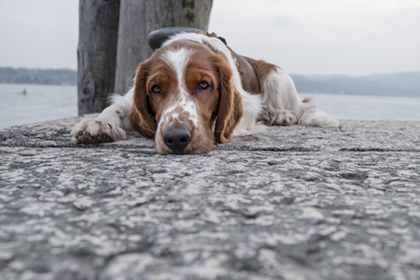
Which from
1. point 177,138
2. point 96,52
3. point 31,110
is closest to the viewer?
point 177,138

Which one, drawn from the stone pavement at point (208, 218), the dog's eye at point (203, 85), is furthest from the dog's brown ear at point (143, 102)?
the stone pavement at point (208, 218)

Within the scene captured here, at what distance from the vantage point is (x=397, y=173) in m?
1.62

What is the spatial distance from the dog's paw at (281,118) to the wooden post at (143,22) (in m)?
1.33

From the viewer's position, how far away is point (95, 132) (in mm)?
2568

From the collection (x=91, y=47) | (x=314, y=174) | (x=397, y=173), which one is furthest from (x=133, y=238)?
(x=91, y=47)

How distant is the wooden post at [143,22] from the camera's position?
418 cm

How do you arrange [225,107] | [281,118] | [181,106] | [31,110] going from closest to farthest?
[181,106], [225,107], [281,118], [31,110]

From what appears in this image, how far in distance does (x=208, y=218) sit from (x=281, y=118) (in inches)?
127

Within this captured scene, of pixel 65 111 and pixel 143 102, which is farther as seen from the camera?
pixel 65 111

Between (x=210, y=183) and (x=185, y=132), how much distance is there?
759 millimetres

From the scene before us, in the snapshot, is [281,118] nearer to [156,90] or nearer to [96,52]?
[156,90]

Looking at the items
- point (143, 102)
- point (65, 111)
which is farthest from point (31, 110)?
point (143, 102)

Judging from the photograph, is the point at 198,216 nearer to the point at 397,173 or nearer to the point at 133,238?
the point at 133,238

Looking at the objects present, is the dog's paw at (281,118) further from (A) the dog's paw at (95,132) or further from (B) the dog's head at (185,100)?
(A) the dog's paw at (95,132)
